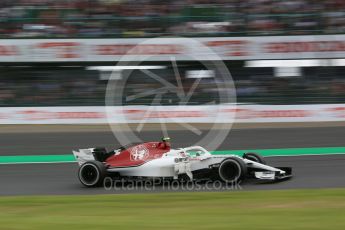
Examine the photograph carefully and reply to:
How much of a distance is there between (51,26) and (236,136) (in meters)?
8.01

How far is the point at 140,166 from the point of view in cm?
924

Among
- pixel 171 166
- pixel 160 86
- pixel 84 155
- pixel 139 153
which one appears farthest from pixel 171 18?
pixel 171 166

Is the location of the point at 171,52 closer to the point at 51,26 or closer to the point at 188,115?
the point at 188,115

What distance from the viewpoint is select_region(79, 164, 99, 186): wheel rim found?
30.8ft

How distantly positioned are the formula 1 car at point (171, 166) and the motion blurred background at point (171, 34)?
1019cm

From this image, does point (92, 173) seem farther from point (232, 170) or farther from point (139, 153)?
point (232, 170)

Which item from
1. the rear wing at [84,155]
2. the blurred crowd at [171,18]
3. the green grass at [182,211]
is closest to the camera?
the green grass at [182,211]

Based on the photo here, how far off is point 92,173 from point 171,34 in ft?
39.7

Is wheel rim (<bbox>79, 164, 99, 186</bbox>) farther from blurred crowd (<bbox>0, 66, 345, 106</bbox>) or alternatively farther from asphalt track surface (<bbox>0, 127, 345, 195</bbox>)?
blurred crowd (<bbox>0, 66, 345, 106</bbox>)

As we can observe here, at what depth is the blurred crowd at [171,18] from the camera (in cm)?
2086

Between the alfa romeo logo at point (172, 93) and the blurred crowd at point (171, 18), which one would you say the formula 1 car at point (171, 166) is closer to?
the alfa romeo logo at point (172, 93)

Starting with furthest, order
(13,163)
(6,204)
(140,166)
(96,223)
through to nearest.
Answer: (13,163)
(140,166)
(6,204)
(96,223)

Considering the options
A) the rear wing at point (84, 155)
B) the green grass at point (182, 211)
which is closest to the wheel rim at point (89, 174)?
the rear wing at point (84, 155)

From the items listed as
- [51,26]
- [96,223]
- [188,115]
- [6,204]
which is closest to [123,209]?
[96,223]
